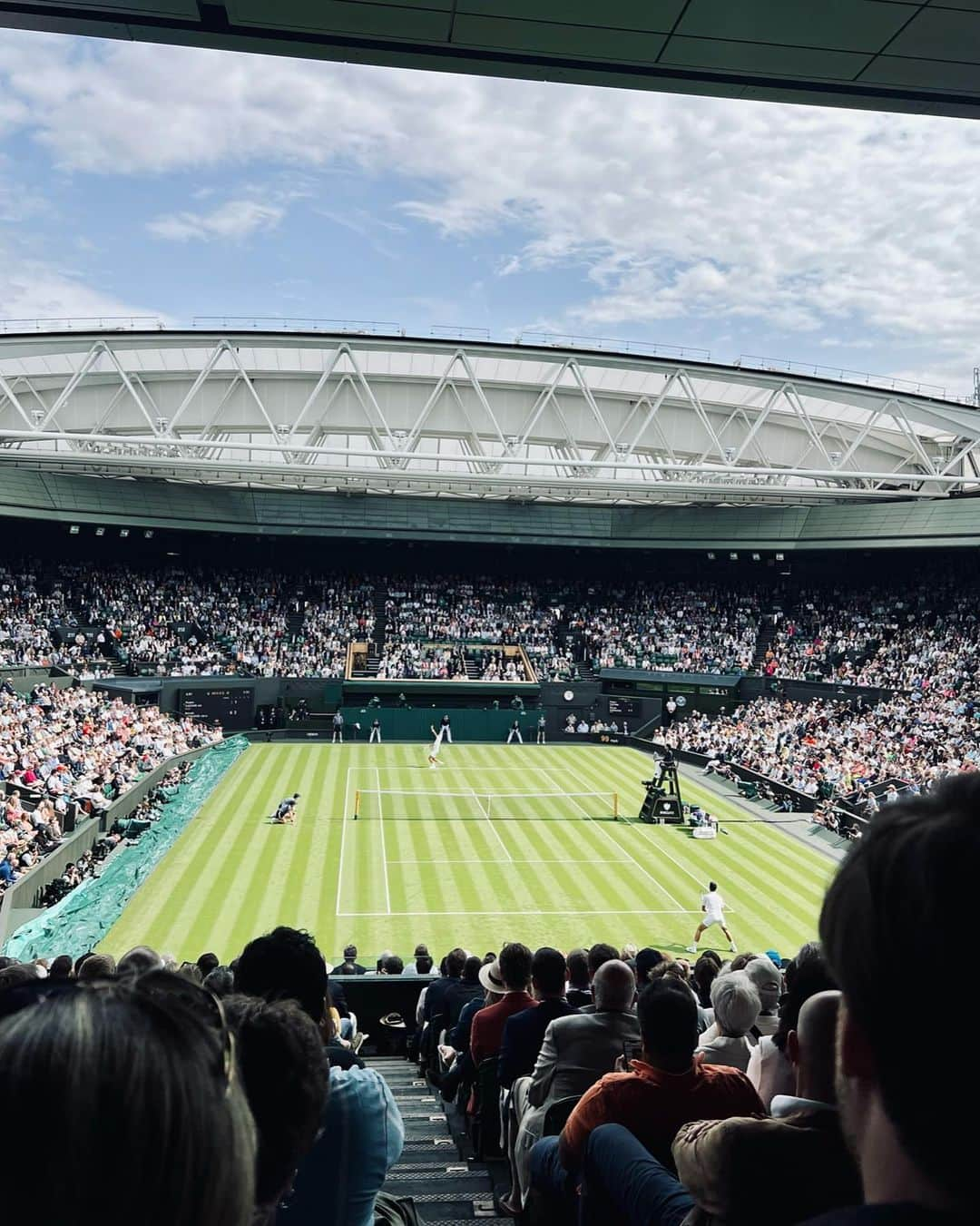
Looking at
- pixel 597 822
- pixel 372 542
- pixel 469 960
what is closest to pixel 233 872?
pixel 597 822

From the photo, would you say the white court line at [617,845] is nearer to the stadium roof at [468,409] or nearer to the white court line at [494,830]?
the white court line at [494,830]

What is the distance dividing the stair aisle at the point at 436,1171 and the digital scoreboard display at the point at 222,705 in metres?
31.9

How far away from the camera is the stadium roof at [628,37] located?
431 cm

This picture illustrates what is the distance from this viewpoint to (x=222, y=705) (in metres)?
40.1

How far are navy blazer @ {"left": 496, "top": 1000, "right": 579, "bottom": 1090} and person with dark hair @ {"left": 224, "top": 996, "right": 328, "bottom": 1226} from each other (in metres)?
3.32

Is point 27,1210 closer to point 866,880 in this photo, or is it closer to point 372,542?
point 866,880

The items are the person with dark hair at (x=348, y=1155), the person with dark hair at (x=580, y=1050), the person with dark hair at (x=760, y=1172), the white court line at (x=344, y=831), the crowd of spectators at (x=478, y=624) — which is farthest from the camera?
the crowd of spectators at (x=478, y=624)

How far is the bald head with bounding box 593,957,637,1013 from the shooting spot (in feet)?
15.4

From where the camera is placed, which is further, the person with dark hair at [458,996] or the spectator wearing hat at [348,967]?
the spectator wearing hat at [348,967]

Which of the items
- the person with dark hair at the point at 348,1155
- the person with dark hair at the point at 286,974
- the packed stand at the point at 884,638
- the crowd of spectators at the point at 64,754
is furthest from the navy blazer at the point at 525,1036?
the packed stand at the point at 884,638

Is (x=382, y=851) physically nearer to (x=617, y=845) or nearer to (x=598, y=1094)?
(x=617, y=845)

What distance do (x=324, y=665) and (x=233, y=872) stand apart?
2405 centimetres

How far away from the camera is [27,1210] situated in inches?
38.9

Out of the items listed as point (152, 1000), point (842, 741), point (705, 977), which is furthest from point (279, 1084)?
point (842, 741)
